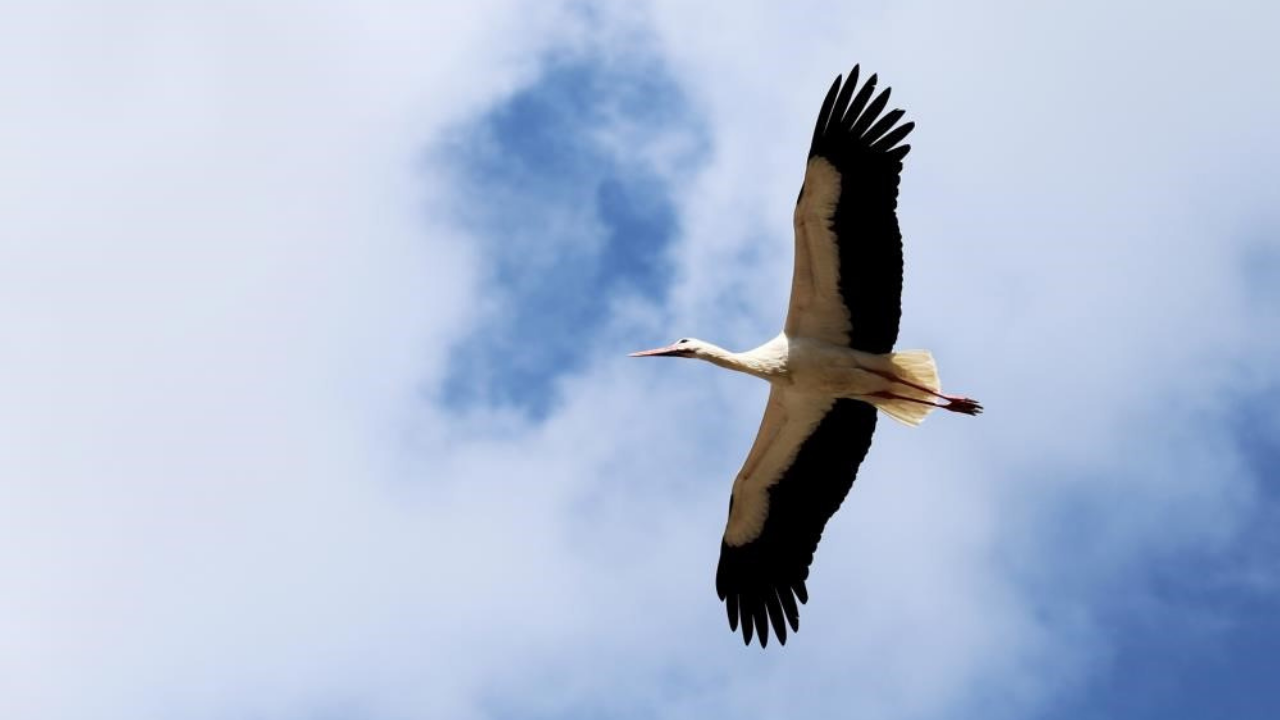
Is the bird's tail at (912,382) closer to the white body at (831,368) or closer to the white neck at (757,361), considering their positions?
the white body at (831,368)

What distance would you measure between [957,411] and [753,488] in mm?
1816

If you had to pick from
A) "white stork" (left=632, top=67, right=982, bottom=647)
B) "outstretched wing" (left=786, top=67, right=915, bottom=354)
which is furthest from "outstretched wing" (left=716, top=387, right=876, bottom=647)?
"outstretched wing" (left=786, top=67, right=915, bottom=354)

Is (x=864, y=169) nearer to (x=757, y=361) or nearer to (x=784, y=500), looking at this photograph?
(x=757, y=361)

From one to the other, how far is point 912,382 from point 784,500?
5.10 ft

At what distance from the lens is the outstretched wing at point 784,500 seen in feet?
53.5

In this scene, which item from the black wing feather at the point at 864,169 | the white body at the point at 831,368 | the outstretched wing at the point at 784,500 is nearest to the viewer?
the black wing feather at the point at 864,169

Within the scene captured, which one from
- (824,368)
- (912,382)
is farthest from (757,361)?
(912,382)

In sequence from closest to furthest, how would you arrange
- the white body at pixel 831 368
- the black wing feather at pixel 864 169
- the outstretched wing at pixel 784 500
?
the black wing feather at pixel 864 169
the white body at pixel 831 368
the outstretched wing at pixel 784 500

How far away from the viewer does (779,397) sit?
16172mm

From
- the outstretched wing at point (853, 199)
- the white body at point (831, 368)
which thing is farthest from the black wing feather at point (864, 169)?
the white body at point (831, 368)

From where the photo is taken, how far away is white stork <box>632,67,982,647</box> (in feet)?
49.4

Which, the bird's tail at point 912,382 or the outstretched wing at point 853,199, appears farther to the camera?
the bird's tail at point 912,382

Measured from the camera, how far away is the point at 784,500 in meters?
16.6

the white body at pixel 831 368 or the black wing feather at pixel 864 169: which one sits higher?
the black wing feather at pixel 864 169
